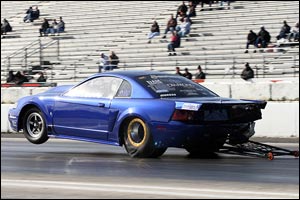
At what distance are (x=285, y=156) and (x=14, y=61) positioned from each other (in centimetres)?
2550

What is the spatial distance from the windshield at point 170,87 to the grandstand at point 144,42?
14121mm

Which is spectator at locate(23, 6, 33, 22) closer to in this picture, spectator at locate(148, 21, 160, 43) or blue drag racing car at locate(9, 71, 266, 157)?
spectator at locate(148, 21, 160, 43)

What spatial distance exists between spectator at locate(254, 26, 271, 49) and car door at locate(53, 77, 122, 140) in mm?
17119

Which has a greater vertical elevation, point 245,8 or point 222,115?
point 245,8

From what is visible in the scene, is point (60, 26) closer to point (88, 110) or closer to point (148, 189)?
point (88, 110)

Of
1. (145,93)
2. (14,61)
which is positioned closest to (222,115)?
(145,93)

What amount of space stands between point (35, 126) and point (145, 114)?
2.46 metres

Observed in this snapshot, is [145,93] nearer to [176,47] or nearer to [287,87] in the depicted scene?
[287,87]

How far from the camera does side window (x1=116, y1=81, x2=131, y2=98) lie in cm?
1123

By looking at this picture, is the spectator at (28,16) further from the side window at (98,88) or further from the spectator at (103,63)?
the side window at (98,88)

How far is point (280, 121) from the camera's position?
1739cm

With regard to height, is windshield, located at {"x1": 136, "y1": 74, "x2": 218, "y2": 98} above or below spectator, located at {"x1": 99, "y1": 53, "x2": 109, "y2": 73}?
below

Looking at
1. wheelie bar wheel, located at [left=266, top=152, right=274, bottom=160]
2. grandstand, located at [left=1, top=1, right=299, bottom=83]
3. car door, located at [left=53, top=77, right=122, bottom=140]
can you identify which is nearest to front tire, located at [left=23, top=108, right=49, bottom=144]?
A: car door, located at [left=53, top=77, right=122, bottom=140]

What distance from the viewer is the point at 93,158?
1131cm
